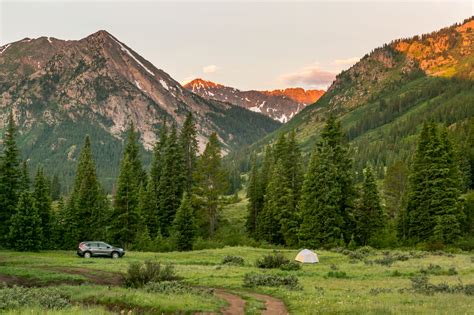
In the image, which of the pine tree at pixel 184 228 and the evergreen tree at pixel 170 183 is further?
the evergreen tree at pixel 170 183

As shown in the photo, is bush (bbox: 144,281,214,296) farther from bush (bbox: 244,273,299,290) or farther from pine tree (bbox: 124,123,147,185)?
pine tree (bbox: 124,123,147,185)

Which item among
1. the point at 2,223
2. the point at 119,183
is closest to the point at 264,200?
the point at 119,183

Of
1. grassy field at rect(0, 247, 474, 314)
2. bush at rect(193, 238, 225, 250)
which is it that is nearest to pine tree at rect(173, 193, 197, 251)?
bush at rect(193, 238, 225, 250)

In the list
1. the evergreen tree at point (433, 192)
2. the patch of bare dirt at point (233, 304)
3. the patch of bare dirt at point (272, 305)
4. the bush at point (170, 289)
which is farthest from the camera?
the evergreen tree at point (433, 192)

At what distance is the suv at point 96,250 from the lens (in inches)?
1788

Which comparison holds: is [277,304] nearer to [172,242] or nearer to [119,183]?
[172,242]

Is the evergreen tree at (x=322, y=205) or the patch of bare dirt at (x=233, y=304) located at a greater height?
the evergreen tree at (x=322, y=205)

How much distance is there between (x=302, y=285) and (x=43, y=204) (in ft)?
144

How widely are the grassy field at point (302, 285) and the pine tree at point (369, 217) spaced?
38.9 ft

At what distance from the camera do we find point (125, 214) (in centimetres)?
6028

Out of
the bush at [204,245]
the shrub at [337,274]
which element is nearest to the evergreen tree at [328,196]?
the bush at [204,245]

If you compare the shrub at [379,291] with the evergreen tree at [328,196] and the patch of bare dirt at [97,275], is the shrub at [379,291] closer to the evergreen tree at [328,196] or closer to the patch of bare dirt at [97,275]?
the patch of bare dirt at [97,275]

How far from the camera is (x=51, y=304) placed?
15492mm

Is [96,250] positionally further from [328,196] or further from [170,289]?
[328,196]
